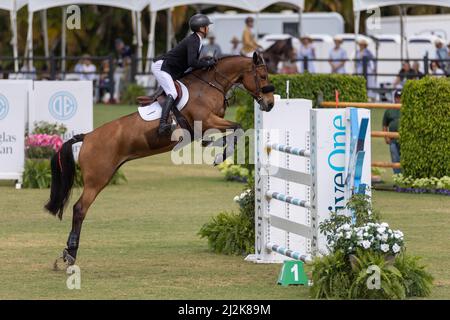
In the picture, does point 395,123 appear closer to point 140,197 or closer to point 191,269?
point 140,197

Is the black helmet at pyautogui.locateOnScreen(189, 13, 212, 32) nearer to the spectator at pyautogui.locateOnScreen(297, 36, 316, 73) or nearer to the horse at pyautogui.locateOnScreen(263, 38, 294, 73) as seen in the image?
the horse at pyautogui.locateOnScreen(263, 38, 294, 73)

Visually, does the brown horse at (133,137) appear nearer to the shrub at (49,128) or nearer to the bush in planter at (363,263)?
the bush in planter at (363,263)

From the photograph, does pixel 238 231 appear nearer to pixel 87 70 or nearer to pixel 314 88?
pixel 314 88

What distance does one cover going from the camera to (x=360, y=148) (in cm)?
942

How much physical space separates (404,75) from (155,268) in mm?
19232

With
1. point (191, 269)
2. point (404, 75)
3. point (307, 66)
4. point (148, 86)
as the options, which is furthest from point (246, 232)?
point (148, 86)

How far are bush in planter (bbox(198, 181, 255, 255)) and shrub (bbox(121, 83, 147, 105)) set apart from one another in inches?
884

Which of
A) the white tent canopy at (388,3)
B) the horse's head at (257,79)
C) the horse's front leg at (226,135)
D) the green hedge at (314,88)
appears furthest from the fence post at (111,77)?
the horse's front leg at (226,135)

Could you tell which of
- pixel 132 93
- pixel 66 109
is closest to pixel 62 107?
pixel 66 109

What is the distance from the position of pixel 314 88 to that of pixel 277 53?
47.2 feet

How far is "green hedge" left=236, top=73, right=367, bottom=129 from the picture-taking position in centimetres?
1884

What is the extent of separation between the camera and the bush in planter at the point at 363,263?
9.12m

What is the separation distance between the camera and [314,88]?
62.7 ft
